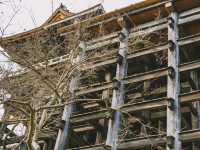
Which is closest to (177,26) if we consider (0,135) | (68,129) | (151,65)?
(151,65)

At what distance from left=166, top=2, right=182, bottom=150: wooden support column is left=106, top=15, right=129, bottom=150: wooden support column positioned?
165cm

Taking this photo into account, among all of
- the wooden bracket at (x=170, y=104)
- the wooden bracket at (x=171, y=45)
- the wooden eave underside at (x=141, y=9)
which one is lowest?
the wooden bracket at (x=170, y=104)

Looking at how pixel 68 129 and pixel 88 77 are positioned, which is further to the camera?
pixel 88 77

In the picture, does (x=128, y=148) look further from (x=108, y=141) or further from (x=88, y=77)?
(x=88, y=77)

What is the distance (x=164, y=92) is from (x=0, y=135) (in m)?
6.06

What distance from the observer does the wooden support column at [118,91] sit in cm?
1128

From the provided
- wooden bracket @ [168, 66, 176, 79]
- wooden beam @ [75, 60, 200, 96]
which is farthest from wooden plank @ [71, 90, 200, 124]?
wooden beam @ [75, 60, 200, 96]

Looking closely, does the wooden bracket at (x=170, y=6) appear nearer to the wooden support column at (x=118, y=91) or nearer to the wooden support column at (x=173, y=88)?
the wooden support column at (x=173, y=88)

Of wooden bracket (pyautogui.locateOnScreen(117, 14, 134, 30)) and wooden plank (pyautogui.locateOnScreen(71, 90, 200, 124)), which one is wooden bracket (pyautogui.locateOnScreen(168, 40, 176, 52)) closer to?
wooden plank (pyautogui.locateOnScreen(71, 90, 200, 124))

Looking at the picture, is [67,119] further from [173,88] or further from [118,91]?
[173,88]

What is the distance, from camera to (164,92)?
1361 cm

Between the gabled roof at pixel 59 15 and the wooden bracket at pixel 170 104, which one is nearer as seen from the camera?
the wooden bracket at pixel 170 104

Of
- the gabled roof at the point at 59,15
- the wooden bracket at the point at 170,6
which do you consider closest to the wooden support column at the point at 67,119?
the wooden bracket at the point at 170,6

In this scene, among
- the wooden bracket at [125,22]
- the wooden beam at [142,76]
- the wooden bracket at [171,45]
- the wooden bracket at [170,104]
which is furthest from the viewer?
the wooden bracket at [125,22]
